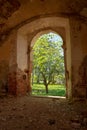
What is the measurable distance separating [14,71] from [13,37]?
4.92 feet

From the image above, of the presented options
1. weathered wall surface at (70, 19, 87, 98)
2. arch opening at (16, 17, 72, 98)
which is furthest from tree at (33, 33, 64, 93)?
weathered wall surface at (70, 19, 87, 98)

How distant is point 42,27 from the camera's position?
30.9ft

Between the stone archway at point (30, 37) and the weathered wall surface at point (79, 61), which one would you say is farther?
the stone archway at point (30, 37)

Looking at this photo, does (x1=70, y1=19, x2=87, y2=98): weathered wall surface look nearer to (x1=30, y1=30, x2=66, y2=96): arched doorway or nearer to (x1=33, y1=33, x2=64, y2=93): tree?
(x1=30, y1=30, x2=66, y2=96): arched doorway

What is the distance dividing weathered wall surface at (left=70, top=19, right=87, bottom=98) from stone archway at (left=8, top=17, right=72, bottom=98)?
1.91 ft

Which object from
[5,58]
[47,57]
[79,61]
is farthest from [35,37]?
[47,57]

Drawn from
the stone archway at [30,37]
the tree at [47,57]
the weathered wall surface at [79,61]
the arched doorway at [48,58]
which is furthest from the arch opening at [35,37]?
the tree at [47,57]

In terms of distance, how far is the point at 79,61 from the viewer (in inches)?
303

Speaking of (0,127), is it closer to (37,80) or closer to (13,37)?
(13,37)

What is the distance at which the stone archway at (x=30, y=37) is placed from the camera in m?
8.52

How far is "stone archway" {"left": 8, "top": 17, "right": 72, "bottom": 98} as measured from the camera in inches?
336

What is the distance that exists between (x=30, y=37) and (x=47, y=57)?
4.49 m

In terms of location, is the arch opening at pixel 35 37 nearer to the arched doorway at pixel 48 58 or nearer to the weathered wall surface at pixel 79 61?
the weathered wall surface at pixel 79 61

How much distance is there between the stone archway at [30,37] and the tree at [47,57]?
4250mm
